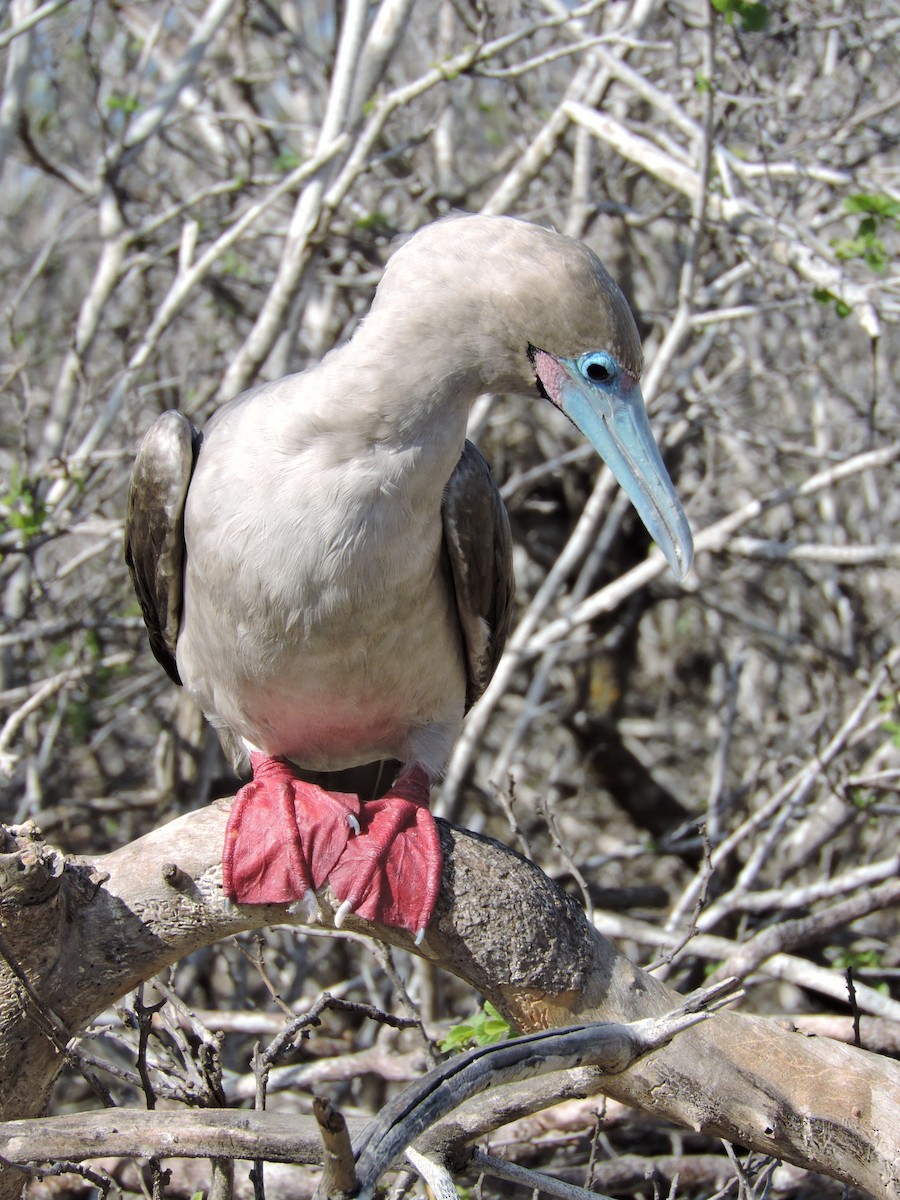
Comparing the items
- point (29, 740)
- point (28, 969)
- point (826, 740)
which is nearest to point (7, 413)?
point (29, 740)

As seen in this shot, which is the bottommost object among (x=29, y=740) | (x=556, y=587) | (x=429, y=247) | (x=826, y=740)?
(x=826, y=740)

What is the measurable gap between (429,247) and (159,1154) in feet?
6.16

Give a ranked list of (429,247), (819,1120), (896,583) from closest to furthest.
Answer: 1. (819,1120)
2. (429,247)
3. (896,583)

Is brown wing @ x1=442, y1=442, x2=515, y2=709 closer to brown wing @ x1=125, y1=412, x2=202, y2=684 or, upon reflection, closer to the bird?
the bird


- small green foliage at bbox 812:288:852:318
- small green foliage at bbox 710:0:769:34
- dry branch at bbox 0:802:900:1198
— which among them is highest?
small green foliage at bbox 710:0:769:34

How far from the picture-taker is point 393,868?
105 inches

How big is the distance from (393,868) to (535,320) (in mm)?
1205

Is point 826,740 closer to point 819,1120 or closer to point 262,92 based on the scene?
point 819,1120

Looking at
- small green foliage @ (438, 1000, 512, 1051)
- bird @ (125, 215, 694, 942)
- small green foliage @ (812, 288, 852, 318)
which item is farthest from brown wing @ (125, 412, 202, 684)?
small green foliage @ (812, 288, 852, 318)

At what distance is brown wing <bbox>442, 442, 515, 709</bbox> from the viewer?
10.7ft

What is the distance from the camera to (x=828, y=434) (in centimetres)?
579

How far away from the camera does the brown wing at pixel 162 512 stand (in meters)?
3.23

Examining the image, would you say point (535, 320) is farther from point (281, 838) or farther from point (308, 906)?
point (308, 906)

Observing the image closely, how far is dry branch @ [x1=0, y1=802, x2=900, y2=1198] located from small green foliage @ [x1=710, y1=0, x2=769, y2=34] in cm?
282
